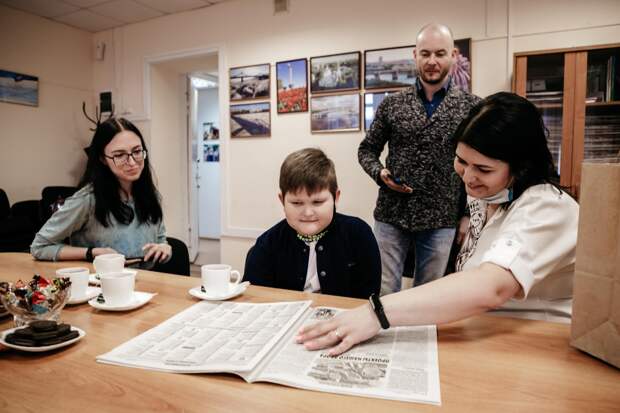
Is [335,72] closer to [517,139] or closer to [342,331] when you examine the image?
[517,139]

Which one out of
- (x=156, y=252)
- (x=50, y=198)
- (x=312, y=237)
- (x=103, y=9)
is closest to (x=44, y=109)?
(x=50, y=198)

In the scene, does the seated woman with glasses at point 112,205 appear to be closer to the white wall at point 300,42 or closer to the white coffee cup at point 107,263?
the white coffee cup at point 107,263

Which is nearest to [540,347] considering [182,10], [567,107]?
[567,107]

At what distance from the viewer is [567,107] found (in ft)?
8.77

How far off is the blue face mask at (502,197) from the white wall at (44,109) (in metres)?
4.98

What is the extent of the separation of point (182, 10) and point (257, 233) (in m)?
2.51

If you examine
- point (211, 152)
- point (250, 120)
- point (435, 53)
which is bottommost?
point (211, 152)

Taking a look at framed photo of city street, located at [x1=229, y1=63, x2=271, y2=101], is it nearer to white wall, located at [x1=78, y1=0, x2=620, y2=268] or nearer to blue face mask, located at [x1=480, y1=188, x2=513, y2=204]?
white wall, located at [x1=78, y1=0, x2=620, y2=268]

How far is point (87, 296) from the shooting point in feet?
3.80

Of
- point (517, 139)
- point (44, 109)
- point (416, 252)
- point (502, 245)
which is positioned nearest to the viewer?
point (502, 245)

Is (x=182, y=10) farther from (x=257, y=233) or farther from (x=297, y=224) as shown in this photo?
(x=297, y=224)

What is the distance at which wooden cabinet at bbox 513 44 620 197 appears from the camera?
2.63 meters

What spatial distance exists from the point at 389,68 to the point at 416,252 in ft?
5.78

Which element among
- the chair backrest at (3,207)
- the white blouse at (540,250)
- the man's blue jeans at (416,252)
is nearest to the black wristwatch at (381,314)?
the white blouse at (540,250)
